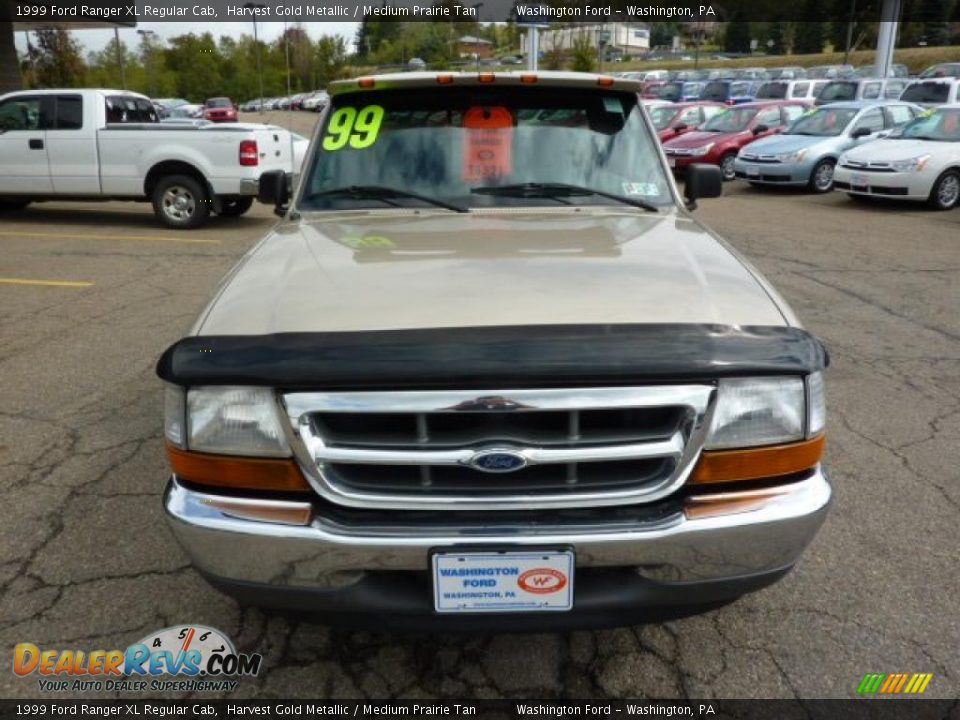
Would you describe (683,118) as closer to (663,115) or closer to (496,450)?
(663,115)

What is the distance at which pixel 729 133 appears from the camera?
16.8m

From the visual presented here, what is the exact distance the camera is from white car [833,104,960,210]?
39.9 feet

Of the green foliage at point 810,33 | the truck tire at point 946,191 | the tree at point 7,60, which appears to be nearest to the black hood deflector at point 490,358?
the truck tire at point 946,191

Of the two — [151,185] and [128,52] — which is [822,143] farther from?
[128,52]

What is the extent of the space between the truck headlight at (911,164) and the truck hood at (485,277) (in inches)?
433

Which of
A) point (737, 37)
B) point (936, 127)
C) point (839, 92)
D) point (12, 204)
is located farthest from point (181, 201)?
point (737, 37)

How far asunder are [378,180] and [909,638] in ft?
8.59

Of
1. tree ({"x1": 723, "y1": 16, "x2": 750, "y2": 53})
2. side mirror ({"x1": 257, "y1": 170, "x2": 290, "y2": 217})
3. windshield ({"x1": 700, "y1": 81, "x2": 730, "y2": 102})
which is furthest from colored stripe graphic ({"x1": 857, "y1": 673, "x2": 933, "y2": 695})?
tree ({"x1": 723, "y1": 16, "x2": 750, "y2": 53})

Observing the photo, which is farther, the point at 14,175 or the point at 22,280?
the point at 14,175

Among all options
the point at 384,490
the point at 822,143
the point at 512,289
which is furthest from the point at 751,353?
the point at 822,143

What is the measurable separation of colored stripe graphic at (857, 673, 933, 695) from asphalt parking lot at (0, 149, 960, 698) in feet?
Answer: 0.10

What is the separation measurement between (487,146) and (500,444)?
181 centimetres

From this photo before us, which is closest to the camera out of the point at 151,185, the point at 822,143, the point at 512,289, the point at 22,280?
the point at 512,289

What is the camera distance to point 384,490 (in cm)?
199
